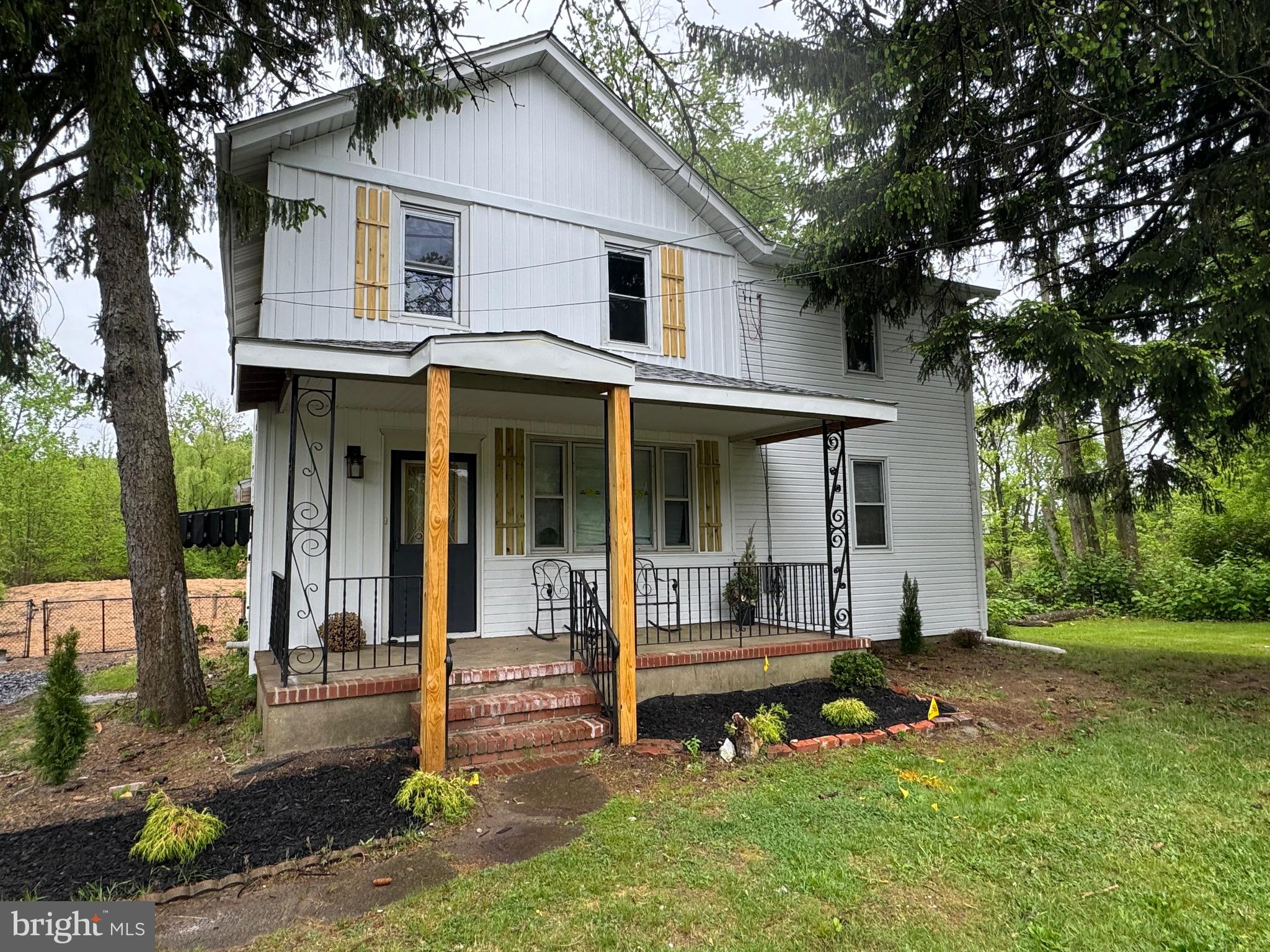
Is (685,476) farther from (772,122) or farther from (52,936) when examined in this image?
(772,122)

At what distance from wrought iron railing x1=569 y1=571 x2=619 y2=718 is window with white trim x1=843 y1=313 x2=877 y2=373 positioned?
6166 mm

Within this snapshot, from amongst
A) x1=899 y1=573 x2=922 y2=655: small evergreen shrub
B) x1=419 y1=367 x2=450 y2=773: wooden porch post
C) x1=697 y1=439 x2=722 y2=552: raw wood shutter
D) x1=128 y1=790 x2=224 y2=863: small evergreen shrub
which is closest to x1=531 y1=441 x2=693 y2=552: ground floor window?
x1=697 y1=439 x2=722 y2=552: raw wood shutter

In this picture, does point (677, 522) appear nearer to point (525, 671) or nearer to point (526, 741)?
point (525, 671)

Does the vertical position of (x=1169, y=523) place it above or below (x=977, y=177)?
below

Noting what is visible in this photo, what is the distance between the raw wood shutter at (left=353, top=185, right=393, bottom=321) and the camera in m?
7.28

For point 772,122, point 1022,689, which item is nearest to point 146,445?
point 1022,689

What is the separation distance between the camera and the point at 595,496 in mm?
8523

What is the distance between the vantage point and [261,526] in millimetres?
6770

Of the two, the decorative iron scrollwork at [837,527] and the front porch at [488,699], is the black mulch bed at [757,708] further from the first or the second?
the decorative iron scrollwork at [837,527]

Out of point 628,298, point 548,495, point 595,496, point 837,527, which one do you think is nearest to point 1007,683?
point 837,527

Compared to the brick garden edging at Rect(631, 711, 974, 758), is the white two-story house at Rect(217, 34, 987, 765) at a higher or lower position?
higher

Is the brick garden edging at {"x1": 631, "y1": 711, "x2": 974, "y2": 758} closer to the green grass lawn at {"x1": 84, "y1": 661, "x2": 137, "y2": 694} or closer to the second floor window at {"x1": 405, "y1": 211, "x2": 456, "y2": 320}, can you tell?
the second floor window at {"x1": 405, "y1": 211, "x2": 456, "y2": 320}

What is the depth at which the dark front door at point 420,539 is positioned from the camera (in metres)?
7.39

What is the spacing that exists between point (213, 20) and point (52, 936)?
263 inches
